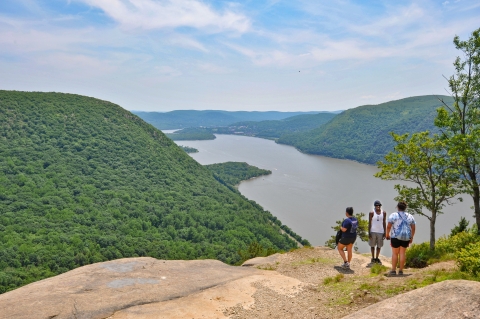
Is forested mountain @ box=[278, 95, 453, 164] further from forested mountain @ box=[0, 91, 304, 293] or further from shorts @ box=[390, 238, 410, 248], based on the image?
shorts @ box=[390, 238, 410, 248]

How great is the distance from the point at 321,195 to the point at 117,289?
71907 millimetres

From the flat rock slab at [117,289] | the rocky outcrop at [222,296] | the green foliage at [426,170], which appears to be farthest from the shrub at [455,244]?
the flat rock slab at [117,289]

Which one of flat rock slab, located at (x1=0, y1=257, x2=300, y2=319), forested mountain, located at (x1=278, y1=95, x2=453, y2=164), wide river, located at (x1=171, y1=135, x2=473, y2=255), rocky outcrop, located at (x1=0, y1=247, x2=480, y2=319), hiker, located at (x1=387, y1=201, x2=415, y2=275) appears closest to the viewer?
rocky outcrop, located at (x1=0, y1=247, x2=480, y2=319)

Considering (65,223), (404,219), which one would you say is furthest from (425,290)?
(65,223)

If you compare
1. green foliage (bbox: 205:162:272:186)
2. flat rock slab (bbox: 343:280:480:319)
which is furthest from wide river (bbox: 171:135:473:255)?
flat rock slab (bbox: 343:280:480:319)

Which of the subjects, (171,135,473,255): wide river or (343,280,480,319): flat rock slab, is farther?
(171,135,473,255): wide river

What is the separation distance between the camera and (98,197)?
58.0m

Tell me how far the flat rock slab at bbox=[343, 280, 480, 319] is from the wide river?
42094 millimetres

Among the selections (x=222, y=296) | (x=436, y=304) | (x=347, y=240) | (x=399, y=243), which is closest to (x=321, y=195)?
(x=347, y=240)

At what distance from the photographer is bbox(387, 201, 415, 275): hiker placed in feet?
23.2

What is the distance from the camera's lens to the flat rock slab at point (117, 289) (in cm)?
594

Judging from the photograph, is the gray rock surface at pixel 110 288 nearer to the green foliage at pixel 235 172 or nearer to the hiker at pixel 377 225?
the hiker at pixel 377 225

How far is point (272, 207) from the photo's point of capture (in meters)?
72.8

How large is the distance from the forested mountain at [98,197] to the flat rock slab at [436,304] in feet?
128
